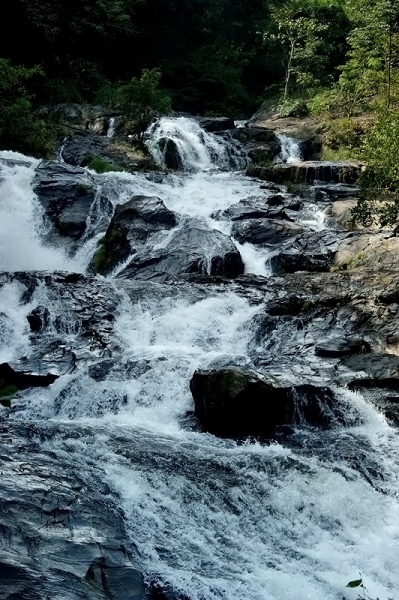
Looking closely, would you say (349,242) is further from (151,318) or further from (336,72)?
(336,72)

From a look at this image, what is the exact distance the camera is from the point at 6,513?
5094 millimetres

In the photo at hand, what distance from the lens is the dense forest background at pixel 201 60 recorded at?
2352 centimetres

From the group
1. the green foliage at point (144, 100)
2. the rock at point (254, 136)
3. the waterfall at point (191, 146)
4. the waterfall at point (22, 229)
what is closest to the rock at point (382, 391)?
the waterfall at point (22, 229)

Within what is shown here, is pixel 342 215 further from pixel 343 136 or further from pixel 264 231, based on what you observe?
pixel 343 136

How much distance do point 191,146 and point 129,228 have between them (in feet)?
32.8

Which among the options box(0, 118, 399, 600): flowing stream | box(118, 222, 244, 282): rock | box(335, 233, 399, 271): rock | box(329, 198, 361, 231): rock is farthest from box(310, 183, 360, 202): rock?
box(0, 118, 399, 600): flowing stream

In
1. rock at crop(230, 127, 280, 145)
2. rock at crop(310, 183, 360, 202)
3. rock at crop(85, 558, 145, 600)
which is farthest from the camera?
rock at crop(230, 127, 280, 145)

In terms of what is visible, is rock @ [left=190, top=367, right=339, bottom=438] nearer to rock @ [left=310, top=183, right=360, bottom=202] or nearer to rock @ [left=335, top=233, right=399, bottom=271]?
rock @ [left=335, top=233, right=399, bottom=271]

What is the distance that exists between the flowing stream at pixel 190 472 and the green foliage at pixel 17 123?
9211 millimetres

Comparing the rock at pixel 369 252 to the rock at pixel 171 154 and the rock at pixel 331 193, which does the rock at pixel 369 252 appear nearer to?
the rock at pixel 331 193

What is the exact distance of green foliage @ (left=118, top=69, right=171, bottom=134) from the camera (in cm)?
2266

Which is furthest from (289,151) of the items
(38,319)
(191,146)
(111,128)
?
(38,319)

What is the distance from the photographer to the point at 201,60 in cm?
3475

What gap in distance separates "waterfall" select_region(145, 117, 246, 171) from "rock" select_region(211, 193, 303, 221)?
6.17 meters
